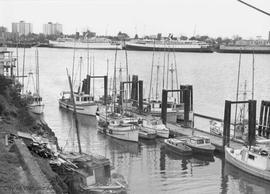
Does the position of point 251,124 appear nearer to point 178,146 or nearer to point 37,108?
point 178,146

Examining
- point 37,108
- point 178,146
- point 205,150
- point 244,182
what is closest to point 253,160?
point 244,182

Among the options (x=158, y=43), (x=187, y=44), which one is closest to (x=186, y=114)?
(x=158, y=43)

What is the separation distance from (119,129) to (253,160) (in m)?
11.4

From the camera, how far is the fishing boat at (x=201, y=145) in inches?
1138

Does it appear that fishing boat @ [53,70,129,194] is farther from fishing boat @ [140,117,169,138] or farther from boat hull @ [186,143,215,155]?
fishing boat @ [140,117,169,138]

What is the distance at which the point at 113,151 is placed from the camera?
102 ft

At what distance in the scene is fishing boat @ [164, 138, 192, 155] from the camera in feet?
96.4

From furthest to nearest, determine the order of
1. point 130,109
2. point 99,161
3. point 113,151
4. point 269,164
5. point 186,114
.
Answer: point 130,109 → point 186,114 → point 113,151 → point 269,164 → point 99,161

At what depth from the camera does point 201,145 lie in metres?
29.2

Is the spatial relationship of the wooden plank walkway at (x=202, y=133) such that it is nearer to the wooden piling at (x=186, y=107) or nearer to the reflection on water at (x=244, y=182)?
the wooden piling at (x=186, y=107)

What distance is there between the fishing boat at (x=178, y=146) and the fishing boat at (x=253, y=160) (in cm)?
321

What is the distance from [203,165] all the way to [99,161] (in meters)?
9.34

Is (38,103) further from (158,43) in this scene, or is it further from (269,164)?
(158,43)

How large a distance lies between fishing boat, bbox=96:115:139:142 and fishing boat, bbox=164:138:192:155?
290 centimetres
